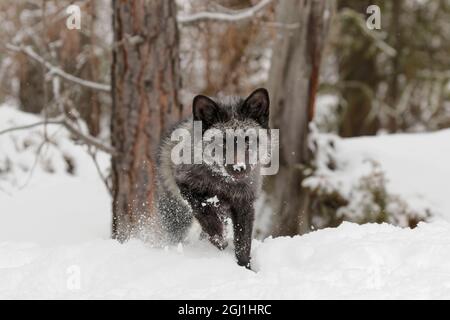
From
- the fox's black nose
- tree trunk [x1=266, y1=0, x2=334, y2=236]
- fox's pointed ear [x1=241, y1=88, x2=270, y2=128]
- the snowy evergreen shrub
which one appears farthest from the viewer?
tree trunk [x1=266, y1=0, x2=334, y2=236]

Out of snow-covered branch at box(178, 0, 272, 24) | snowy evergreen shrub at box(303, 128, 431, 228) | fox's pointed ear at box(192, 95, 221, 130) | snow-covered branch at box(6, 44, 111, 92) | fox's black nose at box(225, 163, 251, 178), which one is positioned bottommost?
snowy evergreen shrub at box(303, 128, 431, 228)

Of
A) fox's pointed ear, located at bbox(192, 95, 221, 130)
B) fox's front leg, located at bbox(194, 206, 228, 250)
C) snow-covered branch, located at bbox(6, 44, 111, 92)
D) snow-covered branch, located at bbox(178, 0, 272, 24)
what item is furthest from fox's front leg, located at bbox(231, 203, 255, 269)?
snow-covered branch, located at bbox(178, 0, 272, 24)

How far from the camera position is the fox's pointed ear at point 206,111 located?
431cm

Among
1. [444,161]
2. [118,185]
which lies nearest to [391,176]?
[444,161]

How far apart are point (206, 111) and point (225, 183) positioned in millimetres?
574

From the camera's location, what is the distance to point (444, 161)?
329 inches

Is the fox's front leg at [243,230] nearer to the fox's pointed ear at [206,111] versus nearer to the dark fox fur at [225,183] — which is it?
the dark fox fur at [225,183]

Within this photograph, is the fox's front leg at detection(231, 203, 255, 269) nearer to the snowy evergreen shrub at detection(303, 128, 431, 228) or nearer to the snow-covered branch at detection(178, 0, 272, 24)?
the snow-covered branch at detection(178, 0, 272, 24)

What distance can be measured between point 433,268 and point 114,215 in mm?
4157

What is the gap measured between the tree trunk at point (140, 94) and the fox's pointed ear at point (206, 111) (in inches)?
78.8

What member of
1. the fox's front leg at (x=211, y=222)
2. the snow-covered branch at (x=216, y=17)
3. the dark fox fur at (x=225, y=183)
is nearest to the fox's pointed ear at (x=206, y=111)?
the dark fox fur at (x=225, y=183)

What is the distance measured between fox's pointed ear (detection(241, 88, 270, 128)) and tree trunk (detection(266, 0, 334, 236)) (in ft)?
13.1

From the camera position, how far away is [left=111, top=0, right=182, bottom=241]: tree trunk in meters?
6.36
